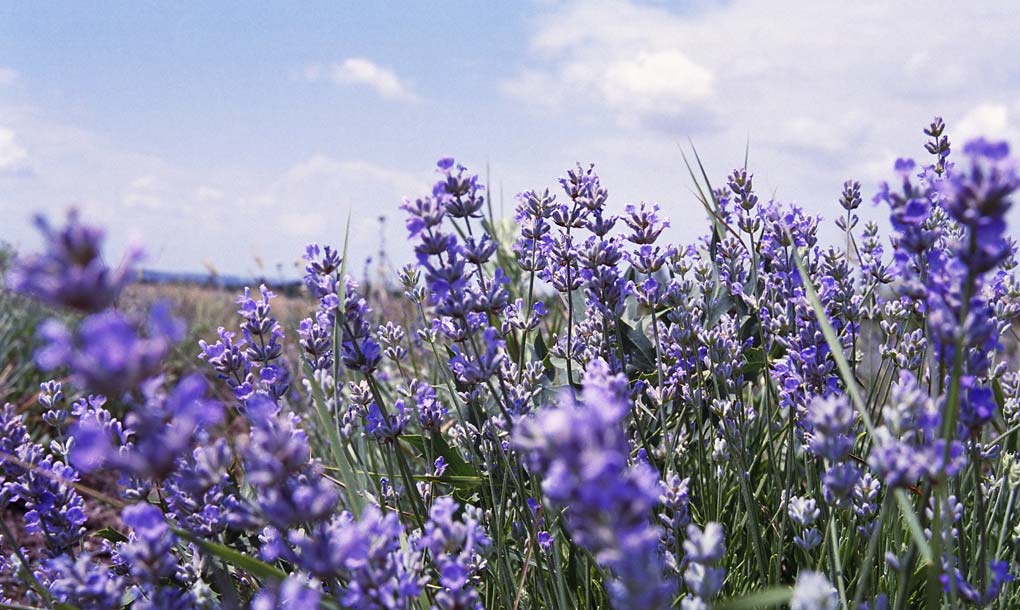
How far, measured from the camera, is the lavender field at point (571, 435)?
81cm

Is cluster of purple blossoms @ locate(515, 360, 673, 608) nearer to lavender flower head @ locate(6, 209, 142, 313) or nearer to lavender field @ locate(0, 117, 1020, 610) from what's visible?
lavender field @ locate(0, 117, 1020, 610)

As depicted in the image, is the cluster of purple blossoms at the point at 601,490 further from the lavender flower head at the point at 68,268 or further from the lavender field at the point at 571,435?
the lavender flower head at the point at 68,268

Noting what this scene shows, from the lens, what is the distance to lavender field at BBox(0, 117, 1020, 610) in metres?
0.81

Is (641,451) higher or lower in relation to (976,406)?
lower

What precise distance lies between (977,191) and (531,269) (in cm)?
128

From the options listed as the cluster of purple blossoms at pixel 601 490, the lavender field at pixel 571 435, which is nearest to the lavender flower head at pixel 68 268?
the lavender field at pixel 571 435

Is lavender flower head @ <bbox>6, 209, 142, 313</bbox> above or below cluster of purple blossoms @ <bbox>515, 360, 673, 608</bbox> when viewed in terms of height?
above

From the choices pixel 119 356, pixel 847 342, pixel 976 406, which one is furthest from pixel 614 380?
pixel 847 342

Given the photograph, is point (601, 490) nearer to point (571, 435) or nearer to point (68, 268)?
point (571, 435)

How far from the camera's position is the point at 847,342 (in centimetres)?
209

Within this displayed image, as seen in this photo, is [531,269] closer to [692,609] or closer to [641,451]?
[641,451]

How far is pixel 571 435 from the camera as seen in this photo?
688 millimetres

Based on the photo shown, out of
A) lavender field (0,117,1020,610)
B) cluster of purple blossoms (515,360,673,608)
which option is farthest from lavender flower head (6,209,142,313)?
cluster of purple blossoms (515,360,673,608)

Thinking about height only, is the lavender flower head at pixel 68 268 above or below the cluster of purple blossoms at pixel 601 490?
above
